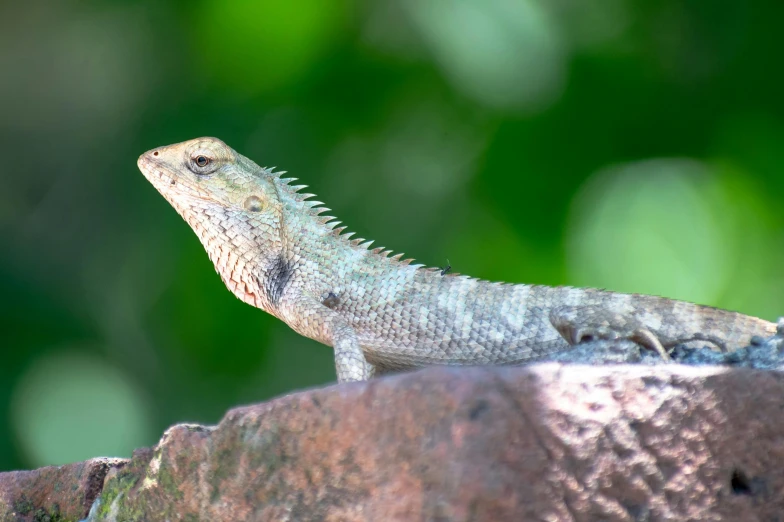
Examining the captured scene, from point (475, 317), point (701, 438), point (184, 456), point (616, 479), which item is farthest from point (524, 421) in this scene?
point (475, 317)

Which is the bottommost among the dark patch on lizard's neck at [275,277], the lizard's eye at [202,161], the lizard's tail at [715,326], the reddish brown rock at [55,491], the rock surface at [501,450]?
the reddish brown rock at [55,491]

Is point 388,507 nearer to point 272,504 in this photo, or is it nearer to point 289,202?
point 272,504

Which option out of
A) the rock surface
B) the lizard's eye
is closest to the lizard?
the lizard's eye

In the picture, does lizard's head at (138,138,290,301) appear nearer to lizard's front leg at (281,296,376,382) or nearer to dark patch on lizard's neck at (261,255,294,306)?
dark patch on lizard's neck at (261,255,294,306)

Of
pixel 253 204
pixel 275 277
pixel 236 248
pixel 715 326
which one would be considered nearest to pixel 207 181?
pixel 253 204

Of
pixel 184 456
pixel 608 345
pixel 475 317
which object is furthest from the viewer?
pixel 475 317

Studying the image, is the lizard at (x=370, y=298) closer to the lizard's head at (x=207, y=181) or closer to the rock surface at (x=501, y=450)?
the lizard's head at (x=207, y=181)

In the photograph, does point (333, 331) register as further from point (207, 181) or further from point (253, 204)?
point (207, 181)

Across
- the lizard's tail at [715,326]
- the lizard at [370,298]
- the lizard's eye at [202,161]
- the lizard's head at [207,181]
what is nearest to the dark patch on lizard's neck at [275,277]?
the lizard at [370,298]
